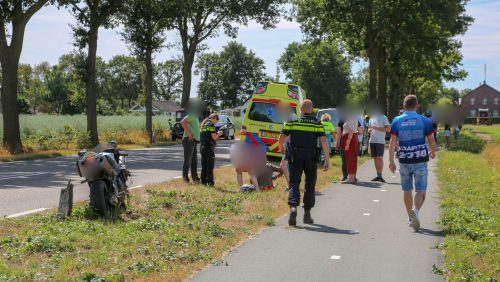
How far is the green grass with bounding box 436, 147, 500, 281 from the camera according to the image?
6500 mm

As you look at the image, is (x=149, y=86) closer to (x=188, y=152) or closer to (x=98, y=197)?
(x=188, y=152)

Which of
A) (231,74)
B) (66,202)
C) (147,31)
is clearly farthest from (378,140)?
(231,74)

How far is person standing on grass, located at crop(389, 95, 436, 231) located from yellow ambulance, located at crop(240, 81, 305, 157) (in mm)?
10253

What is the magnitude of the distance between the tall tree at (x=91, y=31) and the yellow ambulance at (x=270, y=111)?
35.8ft

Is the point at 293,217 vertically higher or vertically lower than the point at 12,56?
A: lower

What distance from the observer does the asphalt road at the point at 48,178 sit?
11.2m

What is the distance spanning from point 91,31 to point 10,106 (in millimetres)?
5932

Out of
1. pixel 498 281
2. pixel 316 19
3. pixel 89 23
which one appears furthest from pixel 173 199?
pixel 316 19

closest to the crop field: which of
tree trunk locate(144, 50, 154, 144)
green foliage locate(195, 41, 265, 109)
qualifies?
tree trunk locate(144, 50, 154, 144)

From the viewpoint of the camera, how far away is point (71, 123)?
115ft

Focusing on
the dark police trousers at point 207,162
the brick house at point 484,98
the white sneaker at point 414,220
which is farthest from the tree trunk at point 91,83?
the brick house at point 484,98

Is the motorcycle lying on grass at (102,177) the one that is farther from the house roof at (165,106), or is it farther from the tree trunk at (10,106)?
the house roof at (165,106)

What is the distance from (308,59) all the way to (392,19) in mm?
51206

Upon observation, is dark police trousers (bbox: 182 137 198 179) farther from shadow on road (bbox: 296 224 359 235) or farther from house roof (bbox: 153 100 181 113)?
house roof (bbox: 153 100 181 113)
